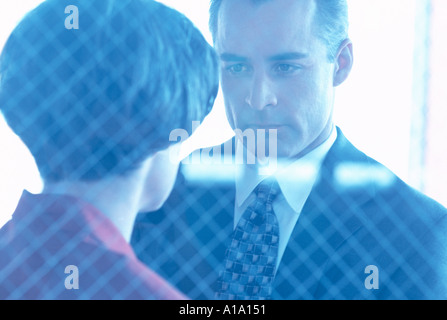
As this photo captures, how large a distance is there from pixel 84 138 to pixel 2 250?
10.1 inches

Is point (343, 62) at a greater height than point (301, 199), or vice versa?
point (343, 62)

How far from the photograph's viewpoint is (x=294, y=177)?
1242mm

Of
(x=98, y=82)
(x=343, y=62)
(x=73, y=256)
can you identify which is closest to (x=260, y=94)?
(x=343, y=62)

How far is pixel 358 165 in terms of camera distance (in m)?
1.23

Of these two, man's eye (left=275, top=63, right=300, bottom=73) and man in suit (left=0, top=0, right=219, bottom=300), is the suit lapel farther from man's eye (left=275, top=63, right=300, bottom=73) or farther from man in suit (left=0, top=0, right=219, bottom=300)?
man in suit (left=0, top=0, right=219, bottom=300)

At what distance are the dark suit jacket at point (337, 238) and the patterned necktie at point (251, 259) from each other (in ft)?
0.06

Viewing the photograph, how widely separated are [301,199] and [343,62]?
0.32 m

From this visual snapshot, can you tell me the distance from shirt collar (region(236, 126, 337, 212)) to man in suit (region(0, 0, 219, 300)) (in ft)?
1.16

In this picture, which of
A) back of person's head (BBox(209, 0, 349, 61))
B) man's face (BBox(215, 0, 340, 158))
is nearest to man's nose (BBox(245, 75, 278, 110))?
man's face (BBox(215, 0, 340, 158))

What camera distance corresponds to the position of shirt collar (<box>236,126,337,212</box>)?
4.00ft

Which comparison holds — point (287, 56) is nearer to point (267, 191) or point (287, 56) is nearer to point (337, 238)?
point (267, 191)

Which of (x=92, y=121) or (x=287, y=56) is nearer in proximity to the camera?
(x=92, y=121)

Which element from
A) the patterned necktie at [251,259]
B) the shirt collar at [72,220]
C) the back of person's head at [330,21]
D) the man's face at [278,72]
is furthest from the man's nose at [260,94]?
the shirt collar at [72,220]

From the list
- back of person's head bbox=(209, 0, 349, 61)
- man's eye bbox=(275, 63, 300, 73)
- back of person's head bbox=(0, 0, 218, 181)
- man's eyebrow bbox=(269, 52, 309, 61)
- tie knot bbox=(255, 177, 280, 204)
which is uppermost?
back of person's head bbox=(209, 0, 349, 61)
